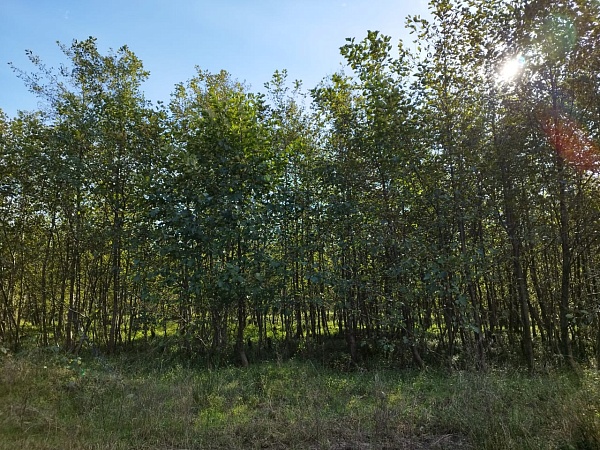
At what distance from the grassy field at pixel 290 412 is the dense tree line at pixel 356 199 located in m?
1.42

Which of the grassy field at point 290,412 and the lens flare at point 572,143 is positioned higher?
the lens flare at point 572,143

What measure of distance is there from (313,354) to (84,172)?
216 inches

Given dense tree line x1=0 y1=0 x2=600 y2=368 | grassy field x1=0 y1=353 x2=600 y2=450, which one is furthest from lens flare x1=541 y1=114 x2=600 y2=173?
grassy field x1=0 y1=353 x2=600 y2=450

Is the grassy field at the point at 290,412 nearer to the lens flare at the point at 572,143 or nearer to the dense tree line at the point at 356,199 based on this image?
the dense tree line at the point at 356,199

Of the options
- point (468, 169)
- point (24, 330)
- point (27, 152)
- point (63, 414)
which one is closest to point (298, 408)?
point (63, 414)

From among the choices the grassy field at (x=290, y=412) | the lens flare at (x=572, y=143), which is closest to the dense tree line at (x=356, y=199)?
the lens flare at (x=572, y=143)

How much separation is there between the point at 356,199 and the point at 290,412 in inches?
146

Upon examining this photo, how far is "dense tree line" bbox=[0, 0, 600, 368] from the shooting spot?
587cm

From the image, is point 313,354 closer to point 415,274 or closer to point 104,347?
point 415,274

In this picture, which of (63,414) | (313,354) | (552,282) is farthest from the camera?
(313,354)

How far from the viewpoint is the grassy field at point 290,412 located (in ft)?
11.3

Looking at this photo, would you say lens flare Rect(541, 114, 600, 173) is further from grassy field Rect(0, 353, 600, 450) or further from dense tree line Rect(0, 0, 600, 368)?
grassy field Rect(0, 353, 600, 450)

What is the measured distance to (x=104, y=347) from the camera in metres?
8.98

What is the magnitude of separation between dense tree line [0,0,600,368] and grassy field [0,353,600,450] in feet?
4.64
